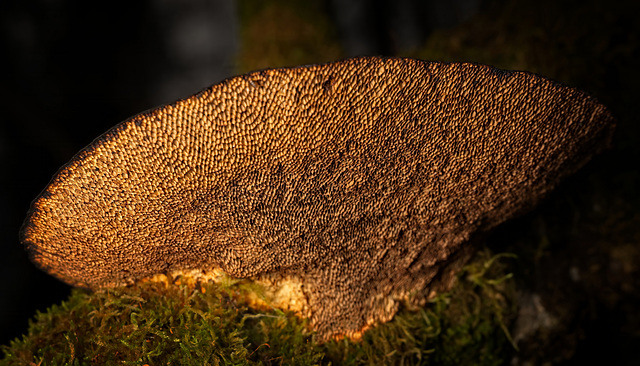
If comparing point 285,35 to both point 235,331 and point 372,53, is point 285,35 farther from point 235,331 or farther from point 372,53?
point 235,331

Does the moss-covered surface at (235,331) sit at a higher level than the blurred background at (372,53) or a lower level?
lower

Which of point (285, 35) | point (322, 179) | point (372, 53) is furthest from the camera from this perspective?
point (285, 35)

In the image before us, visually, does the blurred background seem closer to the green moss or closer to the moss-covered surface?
the green moss

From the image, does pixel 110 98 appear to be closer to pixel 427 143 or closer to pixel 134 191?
pixel 134 191

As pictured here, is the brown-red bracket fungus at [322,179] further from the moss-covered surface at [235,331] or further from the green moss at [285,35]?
the green moss at [285,35]

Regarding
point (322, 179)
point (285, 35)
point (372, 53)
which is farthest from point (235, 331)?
point (285, 35)

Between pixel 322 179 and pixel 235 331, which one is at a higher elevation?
pixel 322 179

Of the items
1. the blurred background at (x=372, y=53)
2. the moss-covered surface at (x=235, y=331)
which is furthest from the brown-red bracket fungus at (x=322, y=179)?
the blurred background at (x=372, y=53)
